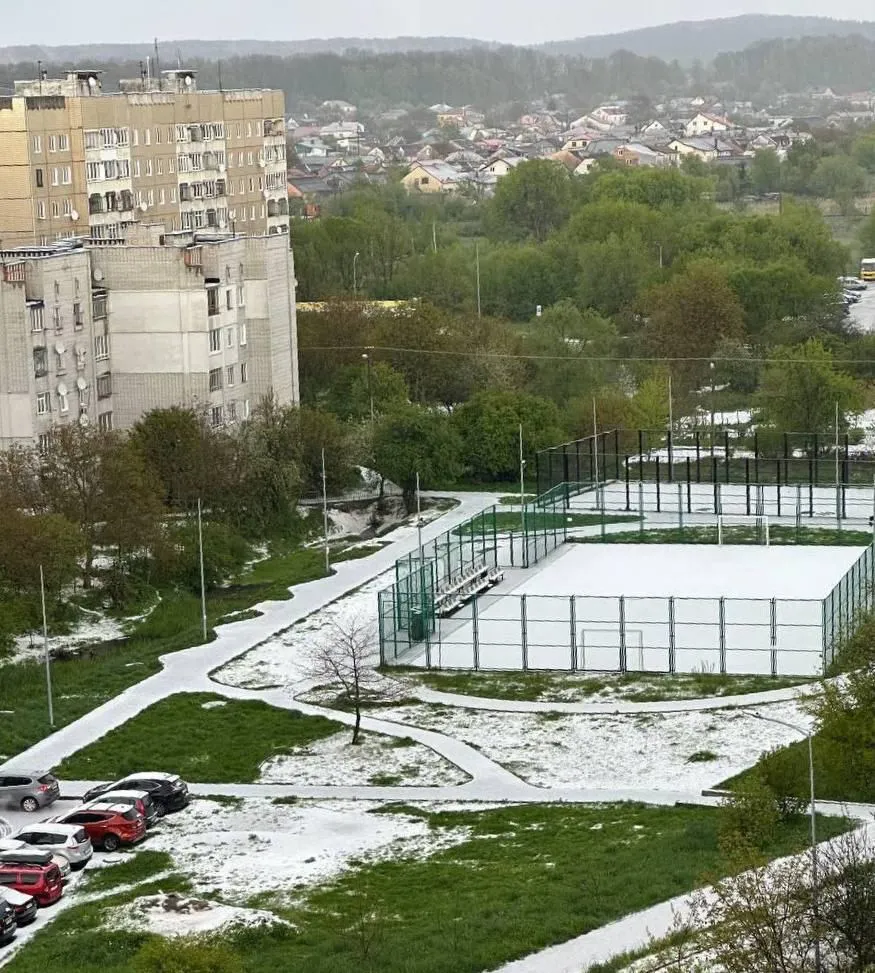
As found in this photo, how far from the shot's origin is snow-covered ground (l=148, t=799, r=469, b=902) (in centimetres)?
3191

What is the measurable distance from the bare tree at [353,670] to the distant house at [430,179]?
139 metres

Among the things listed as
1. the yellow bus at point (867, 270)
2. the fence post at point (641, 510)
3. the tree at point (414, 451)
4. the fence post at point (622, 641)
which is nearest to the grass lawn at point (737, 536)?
the fence post at point (641, 510)

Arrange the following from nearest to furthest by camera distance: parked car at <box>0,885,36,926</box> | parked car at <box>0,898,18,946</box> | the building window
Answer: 1. parked car at <box>0,898,18,946</box>
2. parked car at <box>0,885,36,926</box>
3. the building window

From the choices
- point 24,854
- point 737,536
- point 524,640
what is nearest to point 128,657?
point 524,640

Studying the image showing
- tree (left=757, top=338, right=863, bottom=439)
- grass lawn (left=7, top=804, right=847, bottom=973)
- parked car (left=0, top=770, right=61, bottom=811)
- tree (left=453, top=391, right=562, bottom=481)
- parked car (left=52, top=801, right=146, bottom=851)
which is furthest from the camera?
tree (left=757, top=338, right=863, bottom=439)

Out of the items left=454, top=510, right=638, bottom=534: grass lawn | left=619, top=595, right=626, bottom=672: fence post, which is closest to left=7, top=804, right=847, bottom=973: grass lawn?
left=619, top=595, right=626, bottom=672: fence post

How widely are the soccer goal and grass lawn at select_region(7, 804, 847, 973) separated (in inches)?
869

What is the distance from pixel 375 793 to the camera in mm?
36125

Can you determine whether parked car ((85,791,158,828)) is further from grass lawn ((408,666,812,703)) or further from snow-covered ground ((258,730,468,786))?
grass lawn ((408,666,812,703))

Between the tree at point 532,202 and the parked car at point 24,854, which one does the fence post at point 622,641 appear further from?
the tree at point 532,202

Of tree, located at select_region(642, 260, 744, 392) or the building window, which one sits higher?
the building window

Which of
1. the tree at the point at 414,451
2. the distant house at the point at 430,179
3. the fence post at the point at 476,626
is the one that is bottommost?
the fence post at the point at 476,626

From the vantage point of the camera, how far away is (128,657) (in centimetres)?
4591

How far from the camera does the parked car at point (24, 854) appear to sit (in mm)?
31625
